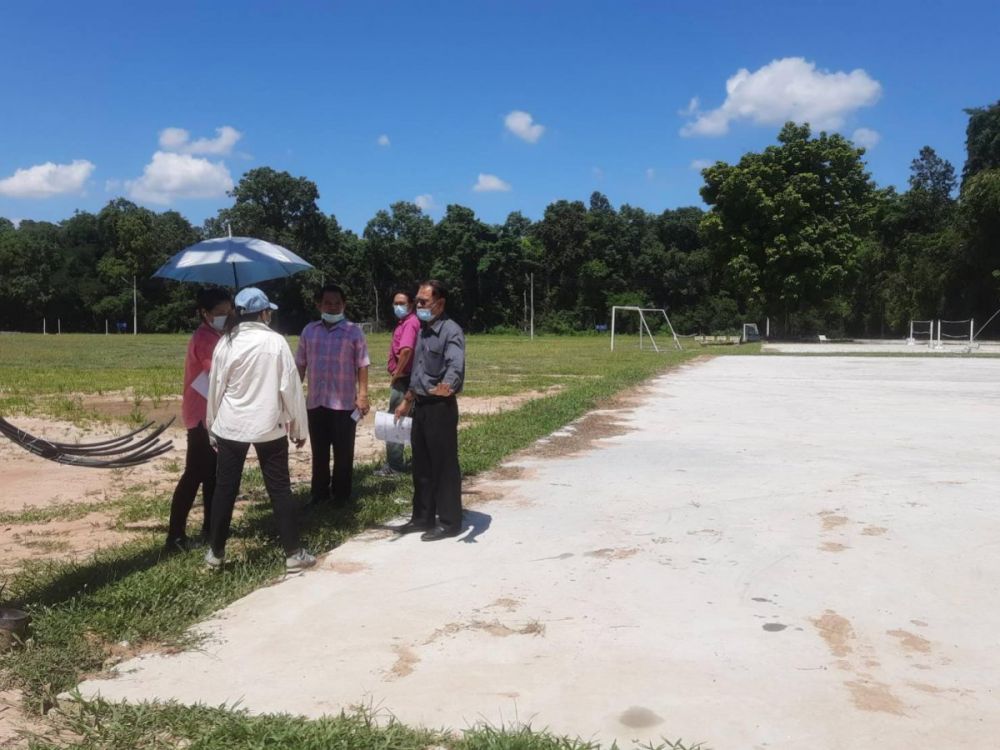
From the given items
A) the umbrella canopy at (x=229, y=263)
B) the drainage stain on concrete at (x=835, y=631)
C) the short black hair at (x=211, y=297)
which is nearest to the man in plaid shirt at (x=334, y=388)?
the umbrella canopy at (x=229, y=263)

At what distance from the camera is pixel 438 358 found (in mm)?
5598

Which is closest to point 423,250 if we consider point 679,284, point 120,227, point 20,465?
point 679,284

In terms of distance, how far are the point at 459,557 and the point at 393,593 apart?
73cm

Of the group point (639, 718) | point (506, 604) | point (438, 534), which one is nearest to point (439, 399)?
point (438, 534)

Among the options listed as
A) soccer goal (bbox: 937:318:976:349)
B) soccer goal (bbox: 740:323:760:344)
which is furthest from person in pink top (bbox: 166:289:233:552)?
soccer goal (bbox: 740:323:760:344)

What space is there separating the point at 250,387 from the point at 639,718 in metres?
2.93

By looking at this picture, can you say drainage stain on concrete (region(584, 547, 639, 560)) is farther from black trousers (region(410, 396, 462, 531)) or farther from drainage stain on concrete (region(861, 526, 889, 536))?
drainage stain on concrete (region(861, 526, 889, 536))

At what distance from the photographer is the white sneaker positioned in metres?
4.90

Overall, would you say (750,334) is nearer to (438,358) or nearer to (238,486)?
(438,358)

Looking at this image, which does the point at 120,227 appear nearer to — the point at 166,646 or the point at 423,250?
the point at 423,250

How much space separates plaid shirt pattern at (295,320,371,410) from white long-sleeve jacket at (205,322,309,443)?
1.48 m

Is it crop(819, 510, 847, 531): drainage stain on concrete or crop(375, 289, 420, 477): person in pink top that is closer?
crop(819, 510, 847, 531): drainage stain on concrete

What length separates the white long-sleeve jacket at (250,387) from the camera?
16.0ft

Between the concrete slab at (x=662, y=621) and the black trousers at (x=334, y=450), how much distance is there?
106 centimetres
